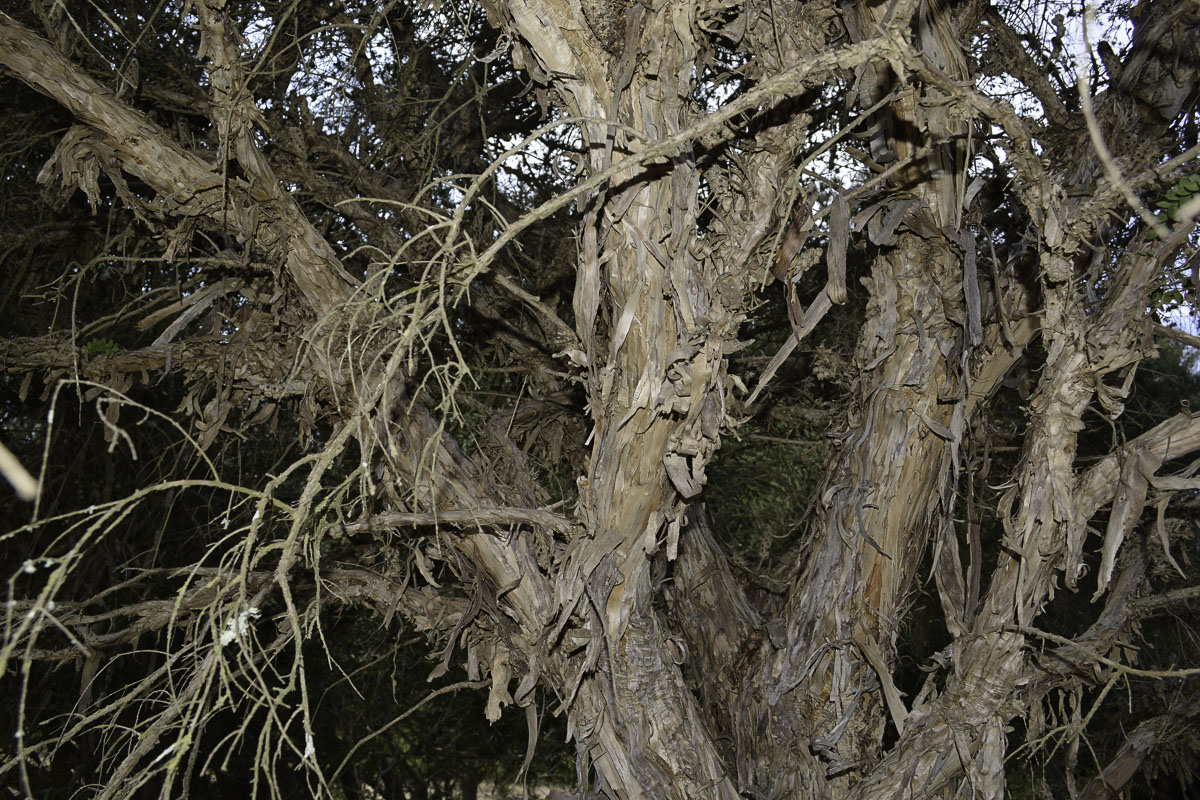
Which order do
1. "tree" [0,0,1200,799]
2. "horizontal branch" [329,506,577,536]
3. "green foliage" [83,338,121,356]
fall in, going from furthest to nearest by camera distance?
"green foliage" [83,338,121,356]
"horizontal branch" [329,506,577,536]
"tree" [0,0,1200,799]

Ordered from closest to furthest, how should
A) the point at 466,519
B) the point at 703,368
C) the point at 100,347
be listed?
the point at 703,368
the point at 466,519
the point at 100,347

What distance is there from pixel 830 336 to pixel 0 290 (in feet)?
11.0

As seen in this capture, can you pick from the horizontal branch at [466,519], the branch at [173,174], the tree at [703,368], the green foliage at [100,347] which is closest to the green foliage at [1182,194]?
the tree at [703,368]

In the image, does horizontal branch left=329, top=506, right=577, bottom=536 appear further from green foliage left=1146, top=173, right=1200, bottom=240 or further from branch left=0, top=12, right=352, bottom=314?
green foliage left=1146, top=173, right=1200, bottom=240

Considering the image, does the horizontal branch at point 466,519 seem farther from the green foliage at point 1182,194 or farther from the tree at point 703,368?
the green foliage at point 1182,194

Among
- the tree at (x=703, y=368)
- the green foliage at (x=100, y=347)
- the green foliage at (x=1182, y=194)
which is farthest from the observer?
the green foliage at (x=100, y=347)

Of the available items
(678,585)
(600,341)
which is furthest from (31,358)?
(678,585)

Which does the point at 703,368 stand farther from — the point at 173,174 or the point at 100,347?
the point at 100,347

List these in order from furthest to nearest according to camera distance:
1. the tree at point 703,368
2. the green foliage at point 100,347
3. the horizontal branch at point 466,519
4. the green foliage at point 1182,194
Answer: the green foliage at point 100,347, the horizontal branch at point 466,519, the tree at point 703,368, the green foliage at point 1182,194

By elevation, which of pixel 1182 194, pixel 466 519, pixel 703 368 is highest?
pixel 1182 194

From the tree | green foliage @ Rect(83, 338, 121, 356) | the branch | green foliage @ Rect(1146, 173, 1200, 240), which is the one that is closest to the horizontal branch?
the tree

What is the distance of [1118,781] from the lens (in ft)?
9.25

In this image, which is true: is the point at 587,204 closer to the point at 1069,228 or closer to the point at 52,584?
the point at 1069,228

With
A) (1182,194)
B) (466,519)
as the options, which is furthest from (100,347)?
(1182,194)
